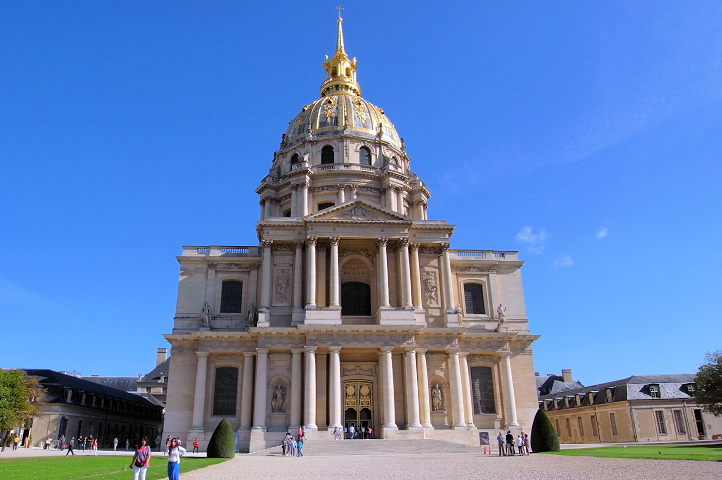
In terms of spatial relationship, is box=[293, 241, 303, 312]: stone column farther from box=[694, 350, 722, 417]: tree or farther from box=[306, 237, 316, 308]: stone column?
box=[694, 350, 722, 417]: tree

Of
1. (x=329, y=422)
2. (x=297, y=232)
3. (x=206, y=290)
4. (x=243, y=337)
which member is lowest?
(x=329, y=422)

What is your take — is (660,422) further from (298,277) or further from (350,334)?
(298,277)

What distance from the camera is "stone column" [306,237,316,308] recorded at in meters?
39.1

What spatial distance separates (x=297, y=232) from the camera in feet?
138

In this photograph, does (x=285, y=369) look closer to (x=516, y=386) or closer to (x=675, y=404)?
(x=516, y=386)

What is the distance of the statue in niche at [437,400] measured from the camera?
126 ft

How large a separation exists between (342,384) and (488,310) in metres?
12.5

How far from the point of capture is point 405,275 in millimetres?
40438

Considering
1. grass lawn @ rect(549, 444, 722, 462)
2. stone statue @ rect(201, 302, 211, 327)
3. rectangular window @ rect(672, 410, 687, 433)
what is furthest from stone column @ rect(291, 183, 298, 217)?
rectangular window @ rect(672, 410, 687, 433)

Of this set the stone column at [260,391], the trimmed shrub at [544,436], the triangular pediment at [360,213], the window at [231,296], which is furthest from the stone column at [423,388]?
the window at [231,296]

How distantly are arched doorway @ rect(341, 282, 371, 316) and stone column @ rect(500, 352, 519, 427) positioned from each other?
1026 centimetres

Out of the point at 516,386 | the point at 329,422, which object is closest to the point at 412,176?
the point at 516,386

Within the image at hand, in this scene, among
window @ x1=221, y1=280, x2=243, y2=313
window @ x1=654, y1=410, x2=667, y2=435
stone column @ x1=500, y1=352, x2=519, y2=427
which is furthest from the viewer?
window @ x1=654, y1=410, x2=667, y2=435

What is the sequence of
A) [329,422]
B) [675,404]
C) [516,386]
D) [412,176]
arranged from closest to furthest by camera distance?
1. [329,422]
2. [516,386]
3. [675,404]
4. [412,176]
